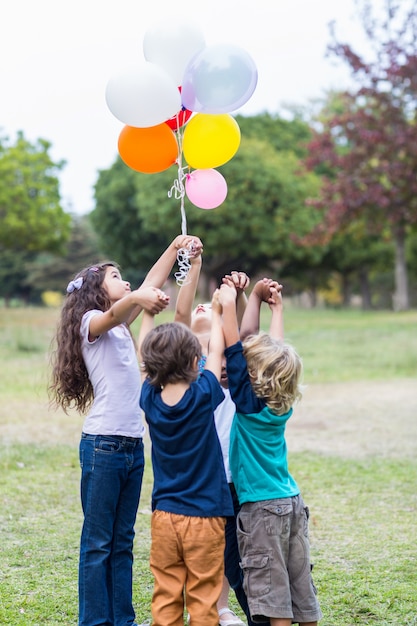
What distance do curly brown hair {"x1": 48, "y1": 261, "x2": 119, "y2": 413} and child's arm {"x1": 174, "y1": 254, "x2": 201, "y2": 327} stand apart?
30 centimetres

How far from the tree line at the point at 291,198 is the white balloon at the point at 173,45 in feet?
49.6

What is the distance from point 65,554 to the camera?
423 cm

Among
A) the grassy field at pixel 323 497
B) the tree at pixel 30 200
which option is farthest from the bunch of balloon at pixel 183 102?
the tree at pixel 30 200

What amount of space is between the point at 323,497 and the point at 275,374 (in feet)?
9.74

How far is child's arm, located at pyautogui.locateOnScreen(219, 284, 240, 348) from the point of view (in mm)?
2895

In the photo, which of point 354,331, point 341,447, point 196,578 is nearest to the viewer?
point 196,578

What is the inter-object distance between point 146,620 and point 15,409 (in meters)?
5.69

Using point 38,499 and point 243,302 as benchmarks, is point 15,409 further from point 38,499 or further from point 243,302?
point 243,302

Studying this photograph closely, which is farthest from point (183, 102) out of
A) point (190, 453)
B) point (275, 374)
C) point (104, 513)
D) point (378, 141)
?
point (378, 141)

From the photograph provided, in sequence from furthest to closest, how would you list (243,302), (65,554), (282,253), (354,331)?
(282,253)
(354,331)
(65,554)
(243,302)

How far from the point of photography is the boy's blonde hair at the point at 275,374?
2811 mm

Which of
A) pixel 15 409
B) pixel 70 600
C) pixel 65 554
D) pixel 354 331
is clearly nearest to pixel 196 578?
pixel 70 600

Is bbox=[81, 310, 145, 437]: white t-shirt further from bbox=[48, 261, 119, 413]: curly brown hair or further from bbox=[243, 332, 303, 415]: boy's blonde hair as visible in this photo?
bbox=[243, 332, 303, 415]: boy's blonde hair

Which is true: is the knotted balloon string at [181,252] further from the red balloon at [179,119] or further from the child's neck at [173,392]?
the child's neck at [173,392]
